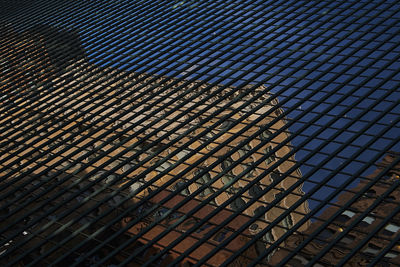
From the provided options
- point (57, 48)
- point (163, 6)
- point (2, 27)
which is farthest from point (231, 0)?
point (2, 27)

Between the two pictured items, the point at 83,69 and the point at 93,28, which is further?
the point at 93,28

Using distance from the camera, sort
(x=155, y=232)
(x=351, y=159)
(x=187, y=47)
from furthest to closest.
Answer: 1. (x=155, y=232)
2. (x=187, y=47)
3. (x=351, y=159)

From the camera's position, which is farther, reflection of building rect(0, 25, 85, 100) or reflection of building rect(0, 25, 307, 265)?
reflection of building rect(0, 25, 85, 100)

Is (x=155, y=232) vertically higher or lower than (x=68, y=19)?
lower

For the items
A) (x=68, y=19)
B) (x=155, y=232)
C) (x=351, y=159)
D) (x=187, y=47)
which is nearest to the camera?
(x=351, y=159)

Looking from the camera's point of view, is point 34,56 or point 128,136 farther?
point 34,56

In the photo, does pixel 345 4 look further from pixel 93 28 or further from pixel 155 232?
pixel 155 232

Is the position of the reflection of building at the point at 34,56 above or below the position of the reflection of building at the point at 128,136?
above

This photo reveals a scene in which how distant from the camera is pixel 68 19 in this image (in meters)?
37.3

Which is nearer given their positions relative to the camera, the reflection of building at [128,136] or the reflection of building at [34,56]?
the reflection of building at [128,136]

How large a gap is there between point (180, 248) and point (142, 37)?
16548 mm

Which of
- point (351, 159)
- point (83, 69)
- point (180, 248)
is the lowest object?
point (180, 248)

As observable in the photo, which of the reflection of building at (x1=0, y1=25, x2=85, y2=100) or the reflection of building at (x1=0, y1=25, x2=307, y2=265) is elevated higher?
the reflection of building at (x1=0, y1=25, x2=85, y2=100)

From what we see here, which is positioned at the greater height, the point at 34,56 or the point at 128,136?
the point at 34,56
